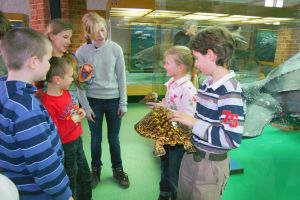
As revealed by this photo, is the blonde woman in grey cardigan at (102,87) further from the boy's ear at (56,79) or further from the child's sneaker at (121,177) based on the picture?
the boy's ear at (56,79)

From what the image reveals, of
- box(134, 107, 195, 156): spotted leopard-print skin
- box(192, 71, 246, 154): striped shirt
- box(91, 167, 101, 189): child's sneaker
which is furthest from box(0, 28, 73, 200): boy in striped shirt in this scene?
box(91, 167, 101, 189): child's sneaker

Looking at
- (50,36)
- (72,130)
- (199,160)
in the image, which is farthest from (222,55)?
(50,36)

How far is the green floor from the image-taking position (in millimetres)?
2332

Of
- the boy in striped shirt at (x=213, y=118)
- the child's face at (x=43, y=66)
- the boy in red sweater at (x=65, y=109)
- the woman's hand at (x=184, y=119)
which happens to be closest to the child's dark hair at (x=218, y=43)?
the boy in striped shirt at (x=213, y=118)

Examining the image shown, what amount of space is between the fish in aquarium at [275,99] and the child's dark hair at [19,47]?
1722mm

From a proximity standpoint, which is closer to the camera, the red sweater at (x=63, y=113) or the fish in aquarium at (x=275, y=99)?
the red sweater at (x=63, y=113)

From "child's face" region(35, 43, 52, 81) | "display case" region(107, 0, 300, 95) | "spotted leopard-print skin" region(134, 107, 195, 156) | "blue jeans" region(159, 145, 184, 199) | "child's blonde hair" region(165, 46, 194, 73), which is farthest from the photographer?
"display case" region(107, 0, 300, 95)

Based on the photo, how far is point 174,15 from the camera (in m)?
3.00

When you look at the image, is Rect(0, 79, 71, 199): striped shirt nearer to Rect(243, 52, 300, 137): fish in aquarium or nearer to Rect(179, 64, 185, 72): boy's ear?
Rect(179, 64, 185, 72): boy's ear

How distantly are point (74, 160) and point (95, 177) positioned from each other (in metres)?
0.87

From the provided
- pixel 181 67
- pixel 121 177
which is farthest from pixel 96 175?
pixel 181 67

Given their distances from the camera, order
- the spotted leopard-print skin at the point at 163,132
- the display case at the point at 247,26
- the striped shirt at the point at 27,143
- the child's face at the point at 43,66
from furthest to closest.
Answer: the display case at the point at 247,26 → the spotted leopard-print skin at the point at 163,132 → the child's face at the point at 43,66 → the striped shirt at the point at 27,143

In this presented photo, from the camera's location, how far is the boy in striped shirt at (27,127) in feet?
3.41

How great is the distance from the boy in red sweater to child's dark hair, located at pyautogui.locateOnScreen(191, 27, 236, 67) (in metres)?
0.83
